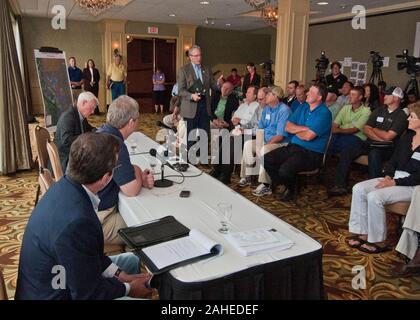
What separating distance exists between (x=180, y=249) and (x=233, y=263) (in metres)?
0.24

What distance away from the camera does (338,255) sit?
321cm

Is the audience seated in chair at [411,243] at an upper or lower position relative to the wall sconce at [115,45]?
lower

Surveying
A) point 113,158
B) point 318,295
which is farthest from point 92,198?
point 318,295

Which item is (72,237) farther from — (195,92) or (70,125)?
(195,92)

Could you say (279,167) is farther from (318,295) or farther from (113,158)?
(113,158)

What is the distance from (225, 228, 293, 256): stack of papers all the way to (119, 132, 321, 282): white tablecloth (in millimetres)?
24

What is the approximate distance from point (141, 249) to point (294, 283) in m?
0.68

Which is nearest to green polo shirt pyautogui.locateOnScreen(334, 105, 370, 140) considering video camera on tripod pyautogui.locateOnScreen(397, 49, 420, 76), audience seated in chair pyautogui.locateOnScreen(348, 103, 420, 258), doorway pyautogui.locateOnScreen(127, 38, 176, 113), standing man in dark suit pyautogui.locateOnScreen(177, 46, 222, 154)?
audience seated in chair pyautogui.locateOnScreen(348, 103, 420, 258)

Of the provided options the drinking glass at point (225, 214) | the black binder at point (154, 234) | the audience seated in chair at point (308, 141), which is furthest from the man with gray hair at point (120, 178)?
the audience seated in chair at point (308, 141)

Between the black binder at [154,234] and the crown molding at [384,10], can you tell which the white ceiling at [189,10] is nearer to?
the crown molding at [384,10]

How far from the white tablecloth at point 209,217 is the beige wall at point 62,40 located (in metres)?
10.8

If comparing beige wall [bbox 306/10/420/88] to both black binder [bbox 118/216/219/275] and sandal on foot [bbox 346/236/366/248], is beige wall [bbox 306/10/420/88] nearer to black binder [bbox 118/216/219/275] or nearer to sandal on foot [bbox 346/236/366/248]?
sandal on foot [bbox 346/236/366/248]

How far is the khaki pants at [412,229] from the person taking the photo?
2.85m

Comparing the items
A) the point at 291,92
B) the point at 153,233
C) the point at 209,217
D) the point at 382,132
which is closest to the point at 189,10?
the point at 291,92
